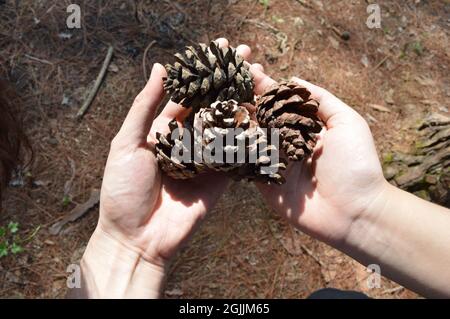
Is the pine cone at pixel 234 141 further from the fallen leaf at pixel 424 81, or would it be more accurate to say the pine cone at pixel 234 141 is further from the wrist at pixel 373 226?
the fallen leaf at pixel 424 81

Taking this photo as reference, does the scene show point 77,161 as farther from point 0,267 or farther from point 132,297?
point 132,297

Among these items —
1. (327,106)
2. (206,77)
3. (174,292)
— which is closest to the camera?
(206,77)

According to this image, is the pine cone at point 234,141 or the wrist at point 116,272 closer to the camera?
the pine cone at point 234,141

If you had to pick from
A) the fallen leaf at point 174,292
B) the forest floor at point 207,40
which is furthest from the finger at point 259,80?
the fallen leaf at point 174,292

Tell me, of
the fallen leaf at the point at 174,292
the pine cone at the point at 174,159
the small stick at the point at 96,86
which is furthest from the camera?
the small stick at the point at 96,86

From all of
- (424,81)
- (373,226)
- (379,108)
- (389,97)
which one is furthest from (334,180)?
(424,81)

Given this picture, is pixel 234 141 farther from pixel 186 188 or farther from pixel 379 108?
pixel 379 108

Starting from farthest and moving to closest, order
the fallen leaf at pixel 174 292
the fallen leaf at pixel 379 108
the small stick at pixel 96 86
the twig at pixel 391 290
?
the fallen leaf at pixel 379 108 → the small stick at pixel 96 86 → the twig at pixel 391 290 → the fallen leaf at pixel 174 292
